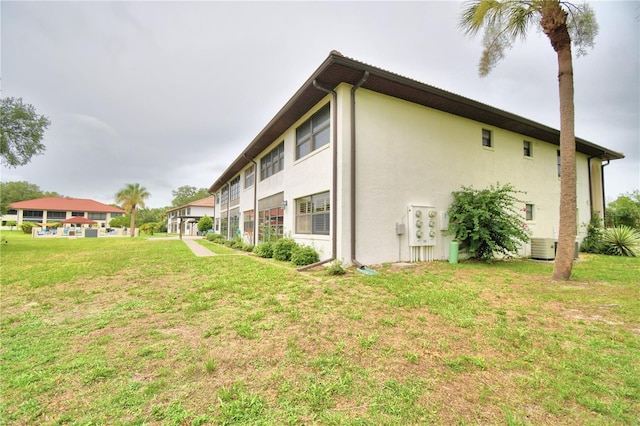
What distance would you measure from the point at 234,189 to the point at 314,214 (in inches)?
594

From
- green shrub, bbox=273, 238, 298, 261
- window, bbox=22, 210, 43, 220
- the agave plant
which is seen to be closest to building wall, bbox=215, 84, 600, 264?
green shrub, bbox=273, 238, 298, 261

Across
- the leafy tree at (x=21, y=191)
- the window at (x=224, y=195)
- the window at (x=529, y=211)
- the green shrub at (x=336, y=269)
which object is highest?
the leafy tree at (x=21, y=191)

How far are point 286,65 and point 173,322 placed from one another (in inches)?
452

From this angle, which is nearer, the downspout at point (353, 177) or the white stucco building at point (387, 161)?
the downspout at point (353, 177)

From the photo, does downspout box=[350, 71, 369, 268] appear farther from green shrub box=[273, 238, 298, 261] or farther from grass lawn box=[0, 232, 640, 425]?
green shrub box=[273, 238, 298, 261]

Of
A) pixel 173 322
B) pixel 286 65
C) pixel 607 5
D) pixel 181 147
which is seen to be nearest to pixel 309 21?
pixel 286 65

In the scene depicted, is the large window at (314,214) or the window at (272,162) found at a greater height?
the window at (272,162)

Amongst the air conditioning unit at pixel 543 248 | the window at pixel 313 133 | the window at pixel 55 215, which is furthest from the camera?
the window at pixel 55 215

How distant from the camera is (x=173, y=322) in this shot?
386cm

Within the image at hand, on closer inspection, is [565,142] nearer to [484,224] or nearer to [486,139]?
[484,224]

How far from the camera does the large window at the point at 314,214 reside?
8812mm

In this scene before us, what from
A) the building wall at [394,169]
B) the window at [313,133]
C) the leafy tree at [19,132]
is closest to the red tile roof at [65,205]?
the leafy tree at [19,132]

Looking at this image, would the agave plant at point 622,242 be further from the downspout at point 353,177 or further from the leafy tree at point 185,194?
the leafy tree at point 185,194

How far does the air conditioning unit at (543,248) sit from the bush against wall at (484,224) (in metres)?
2.44
